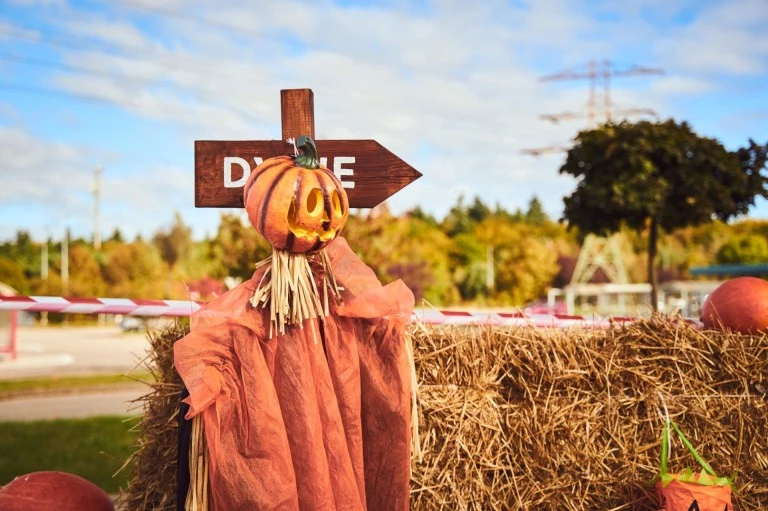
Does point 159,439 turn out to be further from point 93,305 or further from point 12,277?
point 12,277

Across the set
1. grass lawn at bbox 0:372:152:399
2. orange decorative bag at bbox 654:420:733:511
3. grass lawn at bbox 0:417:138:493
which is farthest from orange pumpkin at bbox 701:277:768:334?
grass lawn at bbox 0:372:152:399

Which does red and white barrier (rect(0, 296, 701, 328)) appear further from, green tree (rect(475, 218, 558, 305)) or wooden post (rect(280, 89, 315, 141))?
green tree (rect(475, 218, 558, 305))

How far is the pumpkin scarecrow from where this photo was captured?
2.57 meters

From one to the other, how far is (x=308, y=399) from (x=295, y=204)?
71 centimetres

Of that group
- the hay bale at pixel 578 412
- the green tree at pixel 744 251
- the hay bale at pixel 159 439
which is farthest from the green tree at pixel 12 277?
the hay bale at pixel 578 412

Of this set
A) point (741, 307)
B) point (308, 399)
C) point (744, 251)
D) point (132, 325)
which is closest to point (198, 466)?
point (308, 399)

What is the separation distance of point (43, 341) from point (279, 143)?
29231mm

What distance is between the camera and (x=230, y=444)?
257cm

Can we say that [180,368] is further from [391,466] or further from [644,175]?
[644,175]

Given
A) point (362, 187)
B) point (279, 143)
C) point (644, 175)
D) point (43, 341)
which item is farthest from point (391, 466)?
point (43, 341)

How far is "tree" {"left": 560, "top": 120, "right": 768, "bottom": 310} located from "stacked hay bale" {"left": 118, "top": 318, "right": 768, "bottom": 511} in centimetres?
563

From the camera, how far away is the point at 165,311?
3879 mm

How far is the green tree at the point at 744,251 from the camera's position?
1540 inches

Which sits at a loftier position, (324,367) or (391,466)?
(324,367)
